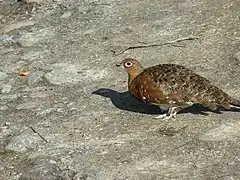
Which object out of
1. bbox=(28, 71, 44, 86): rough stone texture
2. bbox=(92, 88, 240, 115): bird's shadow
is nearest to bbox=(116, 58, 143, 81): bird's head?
bbox=(92, 88, 240, 115): bird's shadow

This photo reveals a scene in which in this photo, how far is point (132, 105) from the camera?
828 centimetres

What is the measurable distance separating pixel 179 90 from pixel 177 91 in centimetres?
2

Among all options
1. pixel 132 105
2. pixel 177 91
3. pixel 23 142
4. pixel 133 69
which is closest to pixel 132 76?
pixel 133 69

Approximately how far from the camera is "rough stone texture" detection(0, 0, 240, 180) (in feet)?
23.0

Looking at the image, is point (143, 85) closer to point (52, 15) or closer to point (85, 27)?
point (85, 27)

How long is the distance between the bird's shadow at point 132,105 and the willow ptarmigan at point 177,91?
0.27 metres

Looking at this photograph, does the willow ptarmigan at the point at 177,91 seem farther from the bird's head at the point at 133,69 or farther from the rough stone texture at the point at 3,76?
the rough stone texture at the point at 3,76

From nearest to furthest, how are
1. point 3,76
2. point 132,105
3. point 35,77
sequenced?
point 132,105 < point 35,77 < point 3,76

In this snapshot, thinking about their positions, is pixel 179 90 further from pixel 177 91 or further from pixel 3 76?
pixel 3 76

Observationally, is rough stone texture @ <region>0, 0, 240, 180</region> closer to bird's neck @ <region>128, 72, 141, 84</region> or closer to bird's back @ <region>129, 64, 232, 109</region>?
bird's back @ <region>129, 64, 232, 109</region>

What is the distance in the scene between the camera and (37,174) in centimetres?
686

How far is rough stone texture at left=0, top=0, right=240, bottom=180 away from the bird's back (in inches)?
10.3

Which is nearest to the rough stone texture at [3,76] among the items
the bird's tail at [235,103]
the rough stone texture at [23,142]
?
the rough stone texture at [23,142]

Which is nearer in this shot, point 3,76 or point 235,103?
point 235,103
